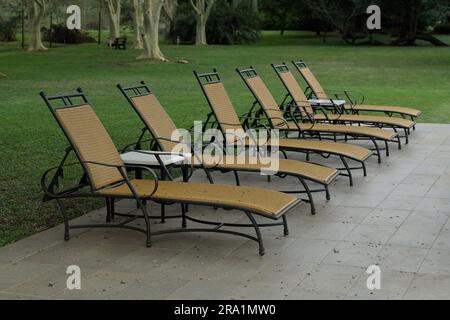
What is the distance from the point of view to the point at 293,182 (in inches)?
337

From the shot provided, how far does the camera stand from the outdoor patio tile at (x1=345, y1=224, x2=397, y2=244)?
6160 millimetres

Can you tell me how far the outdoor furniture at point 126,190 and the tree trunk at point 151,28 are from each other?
2608 centimetres

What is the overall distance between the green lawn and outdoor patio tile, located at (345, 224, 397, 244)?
268 centimetres

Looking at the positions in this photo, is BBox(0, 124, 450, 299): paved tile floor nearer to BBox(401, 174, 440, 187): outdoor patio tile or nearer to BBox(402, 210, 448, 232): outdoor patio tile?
BBox(402, 210, 448, 232): outdoor patio tile

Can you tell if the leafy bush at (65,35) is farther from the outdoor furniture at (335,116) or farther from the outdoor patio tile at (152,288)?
the outdoor patio tile at (152,288)

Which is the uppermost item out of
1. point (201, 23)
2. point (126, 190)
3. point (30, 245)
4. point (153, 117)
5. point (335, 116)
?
point (201, 23)

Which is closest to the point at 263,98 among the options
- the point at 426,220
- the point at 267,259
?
the point at 426,220

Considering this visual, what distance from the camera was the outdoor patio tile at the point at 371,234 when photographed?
6.16m

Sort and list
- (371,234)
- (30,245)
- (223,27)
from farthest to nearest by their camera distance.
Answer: (223,27), (371,234), (30,245)

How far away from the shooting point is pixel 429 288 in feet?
16.3

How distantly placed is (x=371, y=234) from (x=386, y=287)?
1379mm

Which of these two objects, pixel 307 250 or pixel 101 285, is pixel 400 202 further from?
pixel 101 285
